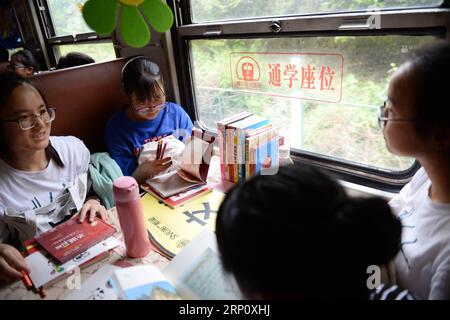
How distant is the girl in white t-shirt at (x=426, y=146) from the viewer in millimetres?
670

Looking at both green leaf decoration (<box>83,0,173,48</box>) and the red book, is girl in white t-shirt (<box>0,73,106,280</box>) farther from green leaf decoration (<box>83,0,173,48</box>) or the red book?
green leaf decoration (<box>83,0,173,48</box>)

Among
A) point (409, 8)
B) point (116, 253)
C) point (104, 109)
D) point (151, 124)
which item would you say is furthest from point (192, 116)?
point (409, 8)

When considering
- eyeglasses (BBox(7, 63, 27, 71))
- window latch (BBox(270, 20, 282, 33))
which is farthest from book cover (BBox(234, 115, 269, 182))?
eyeglasses (BBox(7, 63, 27, 71))

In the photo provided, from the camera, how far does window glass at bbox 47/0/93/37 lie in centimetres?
269

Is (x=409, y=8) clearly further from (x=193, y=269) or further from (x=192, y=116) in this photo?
(x=192, y=116)

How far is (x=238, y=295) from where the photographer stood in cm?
75

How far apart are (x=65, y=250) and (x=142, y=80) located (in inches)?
32.9

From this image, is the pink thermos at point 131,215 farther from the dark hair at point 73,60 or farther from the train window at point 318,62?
the dark hair at point 73,60

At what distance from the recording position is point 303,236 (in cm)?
46

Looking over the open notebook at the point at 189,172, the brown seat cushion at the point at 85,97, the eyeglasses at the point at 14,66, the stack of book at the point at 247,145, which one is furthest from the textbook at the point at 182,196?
the eyeglasses at the point at 14,66

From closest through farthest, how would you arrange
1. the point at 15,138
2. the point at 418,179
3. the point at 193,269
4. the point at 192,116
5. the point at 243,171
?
the point at 193,269
the point at 418,179
the point at 15,138
the point at 243,171
the point at 192,116

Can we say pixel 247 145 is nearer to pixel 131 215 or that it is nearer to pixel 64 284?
pixel 131 215

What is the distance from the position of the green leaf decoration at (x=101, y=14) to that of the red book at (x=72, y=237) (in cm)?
78

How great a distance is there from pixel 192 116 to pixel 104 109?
52 cm
